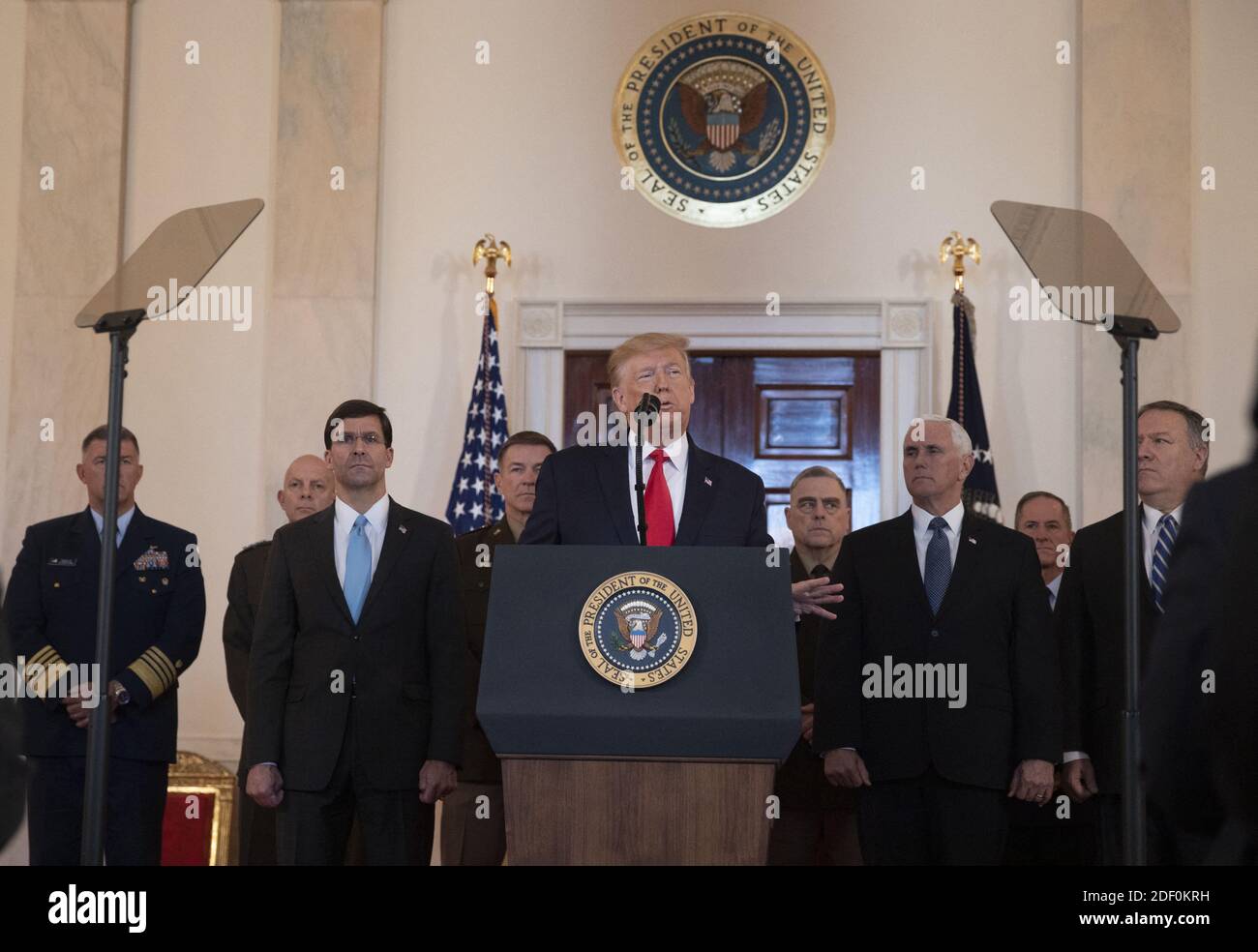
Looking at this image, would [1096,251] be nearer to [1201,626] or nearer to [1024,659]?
[1024,659]

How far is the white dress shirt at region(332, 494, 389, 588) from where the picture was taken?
13.7 feet

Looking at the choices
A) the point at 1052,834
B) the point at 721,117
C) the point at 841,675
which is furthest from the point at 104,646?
the point at 721,117

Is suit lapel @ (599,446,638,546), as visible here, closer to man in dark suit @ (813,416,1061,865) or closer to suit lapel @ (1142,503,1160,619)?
man in dark suit @ (813,416,1061,865)

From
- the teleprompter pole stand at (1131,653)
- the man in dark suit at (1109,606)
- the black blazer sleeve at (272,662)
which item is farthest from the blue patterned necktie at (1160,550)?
the black blazer sleeve at (272,662)

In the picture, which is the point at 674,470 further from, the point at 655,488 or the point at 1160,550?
the point at 1160,550

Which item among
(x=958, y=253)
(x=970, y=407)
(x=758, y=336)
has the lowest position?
(x=970, y=407)

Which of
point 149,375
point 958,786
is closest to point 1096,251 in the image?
point 958,786

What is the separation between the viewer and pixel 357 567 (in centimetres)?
417

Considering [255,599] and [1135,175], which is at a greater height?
[1135,175]

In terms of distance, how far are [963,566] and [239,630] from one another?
2.52m

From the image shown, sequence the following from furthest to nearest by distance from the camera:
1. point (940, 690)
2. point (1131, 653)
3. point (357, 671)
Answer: point (357, 671), point (940, 690), point (1131, 653)

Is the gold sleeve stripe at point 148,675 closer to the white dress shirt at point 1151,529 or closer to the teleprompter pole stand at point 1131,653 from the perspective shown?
the teleprompter pole stand at point 1131,653

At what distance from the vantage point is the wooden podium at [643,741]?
2.88 metres
